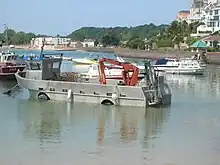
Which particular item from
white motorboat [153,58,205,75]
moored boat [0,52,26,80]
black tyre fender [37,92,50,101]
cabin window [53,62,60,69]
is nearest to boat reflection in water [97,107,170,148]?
black tyre fender [37,92,50,101]

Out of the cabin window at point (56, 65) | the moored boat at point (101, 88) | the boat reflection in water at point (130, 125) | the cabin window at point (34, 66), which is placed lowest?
the boat reflection in water at point (130, 125)

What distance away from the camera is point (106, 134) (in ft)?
65.1

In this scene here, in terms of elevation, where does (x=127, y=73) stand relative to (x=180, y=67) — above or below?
above

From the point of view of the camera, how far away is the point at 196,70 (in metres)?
64.1

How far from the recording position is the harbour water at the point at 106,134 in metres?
15.8

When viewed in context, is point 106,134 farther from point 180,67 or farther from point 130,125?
point 180,67

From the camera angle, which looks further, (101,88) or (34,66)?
(34,66)

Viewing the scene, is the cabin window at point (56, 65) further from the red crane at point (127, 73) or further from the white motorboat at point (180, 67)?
the white motorboat at point (180, 67)

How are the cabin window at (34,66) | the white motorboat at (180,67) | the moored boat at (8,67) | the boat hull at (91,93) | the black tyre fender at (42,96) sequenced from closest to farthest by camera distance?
the boat hull at (91,93) → the black tyre fender at (42,96) → the cabin window at (34,66) → the moored boat at (8,67) → the white motorboat at (180,67)

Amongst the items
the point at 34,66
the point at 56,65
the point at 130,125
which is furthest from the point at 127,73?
the point at 34,66

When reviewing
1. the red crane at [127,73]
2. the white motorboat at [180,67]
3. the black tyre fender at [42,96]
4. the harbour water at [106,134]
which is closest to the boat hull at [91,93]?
the black tyre fender at [42,96]

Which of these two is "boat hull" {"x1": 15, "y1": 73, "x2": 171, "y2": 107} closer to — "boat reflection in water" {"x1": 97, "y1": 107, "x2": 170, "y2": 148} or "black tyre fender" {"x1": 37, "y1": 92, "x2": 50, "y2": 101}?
"black tyre fender" {"x1": 37, "y1": 92, "x2": 50, "y2": 101}

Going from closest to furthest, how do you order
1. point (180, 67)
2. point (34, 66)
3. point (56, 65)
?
point (56, 65) → point (34, 66) → point (180, 67)

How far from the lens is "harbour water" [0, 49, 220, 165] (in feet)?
51.8
